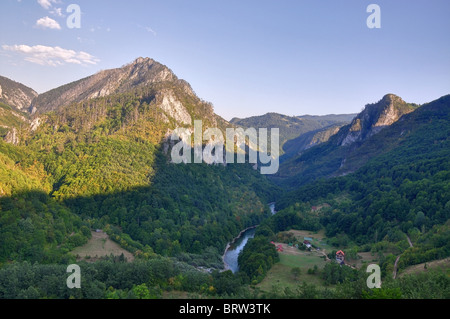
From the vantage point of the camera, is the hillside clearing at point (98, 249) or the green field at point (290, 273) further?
the hillside clearing at point (98, 249)

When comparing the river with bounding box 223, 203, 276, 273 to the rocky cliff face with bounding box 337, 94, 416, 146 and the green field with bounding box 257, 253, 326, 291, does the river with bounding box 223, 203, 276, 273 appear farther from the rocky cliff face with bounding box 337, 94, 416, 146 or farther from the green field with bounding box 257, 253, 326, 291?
the rocky cliff face with bounding box 337, 94, 416, 146

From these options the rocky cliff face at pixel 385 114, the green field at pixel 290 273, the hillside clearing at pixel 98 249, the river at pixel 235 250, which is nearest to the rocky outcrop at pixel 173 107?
the river at pixel 235 250

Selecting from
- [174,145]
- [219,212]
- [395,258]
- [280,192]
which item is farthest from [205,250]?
[280,192]

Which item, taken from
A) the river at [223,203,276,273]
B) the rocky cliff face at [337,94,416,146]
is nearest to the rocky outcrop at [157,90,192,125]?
the river at [223,203,276,273]

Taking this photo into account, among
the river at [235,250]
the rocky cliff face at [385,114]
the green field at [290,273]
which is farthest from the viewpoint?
the rocky cliff face at [385,114]

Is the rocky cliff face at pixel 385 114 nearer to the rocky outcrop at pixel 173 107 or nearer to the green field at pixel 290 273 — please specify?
the rocky outcrop at pixel 173 107

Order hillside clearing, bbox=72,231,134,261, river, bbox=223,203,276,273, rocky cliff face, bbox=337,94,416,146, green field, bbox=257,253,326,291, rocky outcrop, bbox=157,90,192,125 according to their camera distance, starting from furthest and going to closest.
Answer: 1. rocky cliff face, bbox=337,94,416,146
2. rocky outcrop, bbox=157,90,192,125
3. river, bbox=223,203,276,273
4. hillside clearing, bbox=72,231,134,261
5. green field, bbox=257,253,326,291

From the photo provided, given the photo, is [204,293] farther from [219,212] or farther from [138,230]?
[219,212]

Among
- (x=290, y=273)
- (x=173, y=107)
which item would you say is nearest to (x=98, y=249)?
(x=290, y=273)
